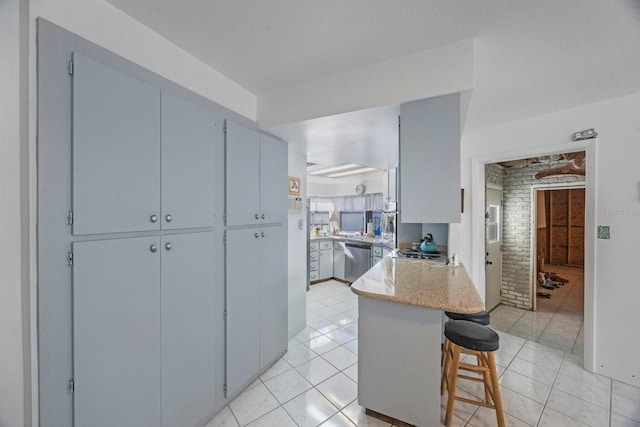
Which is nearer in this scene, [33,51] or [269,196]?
[33,51]

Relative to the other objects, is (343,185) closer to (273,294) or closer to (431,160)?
(273,294)

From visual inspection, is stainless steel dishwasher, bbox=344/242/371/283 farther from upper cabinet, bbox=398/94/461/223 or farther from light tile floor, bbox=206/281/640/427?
upper cabinet, bbox=398/94/461/223

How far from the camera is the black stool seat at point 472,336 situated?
1520mm

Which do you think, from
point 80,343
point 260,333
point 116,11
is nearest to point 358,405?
point 260,333

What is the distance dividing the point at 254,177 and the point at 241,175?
15cm

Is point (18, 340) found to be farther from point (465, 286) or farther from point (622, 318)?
point (622, 318)

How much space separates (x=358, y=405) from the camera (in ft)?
6.16

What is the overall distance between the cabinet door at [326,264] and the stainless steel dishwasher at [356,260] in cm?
36

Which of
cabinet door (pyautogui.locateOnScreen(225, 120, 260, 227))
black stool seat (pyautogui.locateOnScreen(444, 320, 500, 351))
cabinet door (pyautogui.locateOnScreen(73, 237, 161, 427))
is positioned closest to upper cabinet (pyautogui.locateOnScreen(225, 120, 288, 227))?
cabinet door (pyautogui.locateOnScreen(225, 120, 260, 227))

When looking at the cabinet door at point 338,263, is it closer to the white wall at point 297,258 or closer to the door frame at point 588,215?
the white wall at point 297,258

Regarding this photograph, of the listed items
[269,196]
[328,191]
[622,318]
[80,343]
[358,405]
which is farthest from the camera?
[328,191]

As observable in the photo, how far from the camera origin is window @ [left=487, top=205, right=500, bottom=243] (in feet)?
12.2

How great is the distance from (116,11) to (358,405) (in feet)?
9.61

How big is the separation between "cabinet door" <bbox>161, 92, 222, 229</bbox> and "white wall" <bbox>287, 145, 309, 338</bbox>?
1237mm
